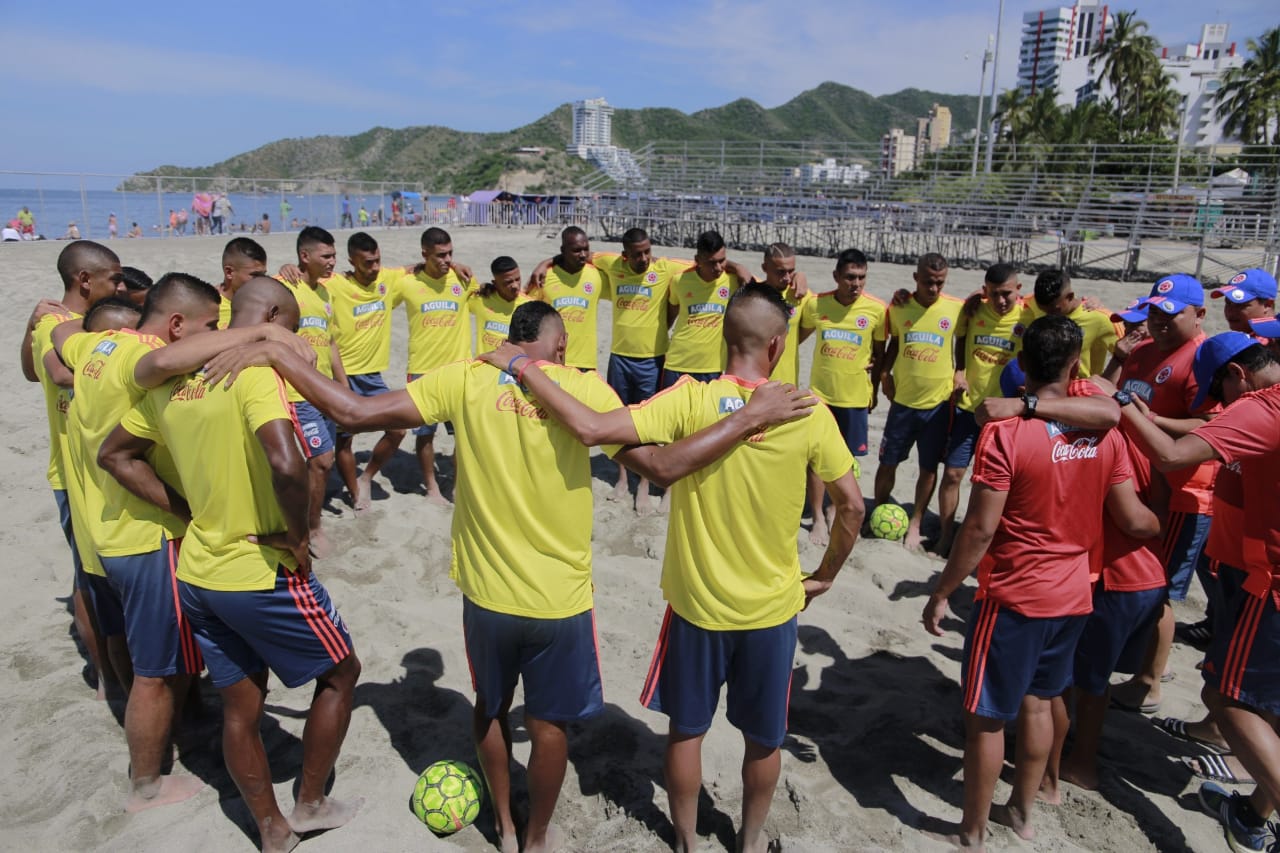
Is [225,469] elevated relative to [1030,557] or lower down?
elevated

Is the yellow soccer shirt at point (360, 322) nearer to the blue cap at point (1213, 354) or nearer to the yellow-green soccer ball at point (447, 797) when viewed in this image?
the yellow-green soccer ball at point (447, 797)

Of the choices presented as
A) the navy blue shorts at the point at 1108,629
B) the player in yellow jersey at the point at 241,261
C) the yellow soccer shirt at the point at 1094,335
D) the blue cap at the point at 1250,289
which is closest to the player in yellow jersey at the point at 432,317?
the player in yellow jersey at the point at 241,261

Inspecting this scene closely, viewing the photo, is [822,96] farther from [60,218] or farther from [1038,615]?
[1038,615]

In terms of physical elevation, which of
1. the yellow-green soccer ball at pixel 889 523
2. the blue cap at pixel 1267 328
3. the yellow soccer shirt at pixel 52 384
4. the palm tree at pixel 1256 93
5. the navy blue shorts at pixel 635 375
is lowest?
the yellow-green soccer ball at pixel 889 523

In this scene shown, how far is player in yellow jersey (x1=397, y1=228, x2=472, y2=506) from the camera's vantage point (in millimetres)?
6797

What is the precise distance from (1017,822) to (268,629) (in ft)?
10.2

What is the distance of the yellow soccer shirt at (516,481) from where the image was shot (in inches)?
110

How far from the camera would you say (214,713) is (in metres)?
4.02

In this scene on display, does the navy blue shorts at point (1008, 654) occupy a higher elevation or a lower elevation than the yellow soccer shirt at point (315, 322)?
lower

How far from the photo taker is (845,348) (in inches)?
243

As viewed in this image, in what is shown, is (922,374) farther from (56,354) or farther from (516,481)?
(56,354)

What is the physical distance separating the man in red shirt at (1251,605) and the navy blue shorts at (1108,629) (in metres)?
0.27

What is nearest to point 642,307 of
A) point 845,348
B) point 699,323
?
point 699,323

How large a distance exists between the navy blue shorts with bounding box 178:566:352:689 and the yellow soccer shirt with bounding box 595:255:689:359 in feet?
14.0
